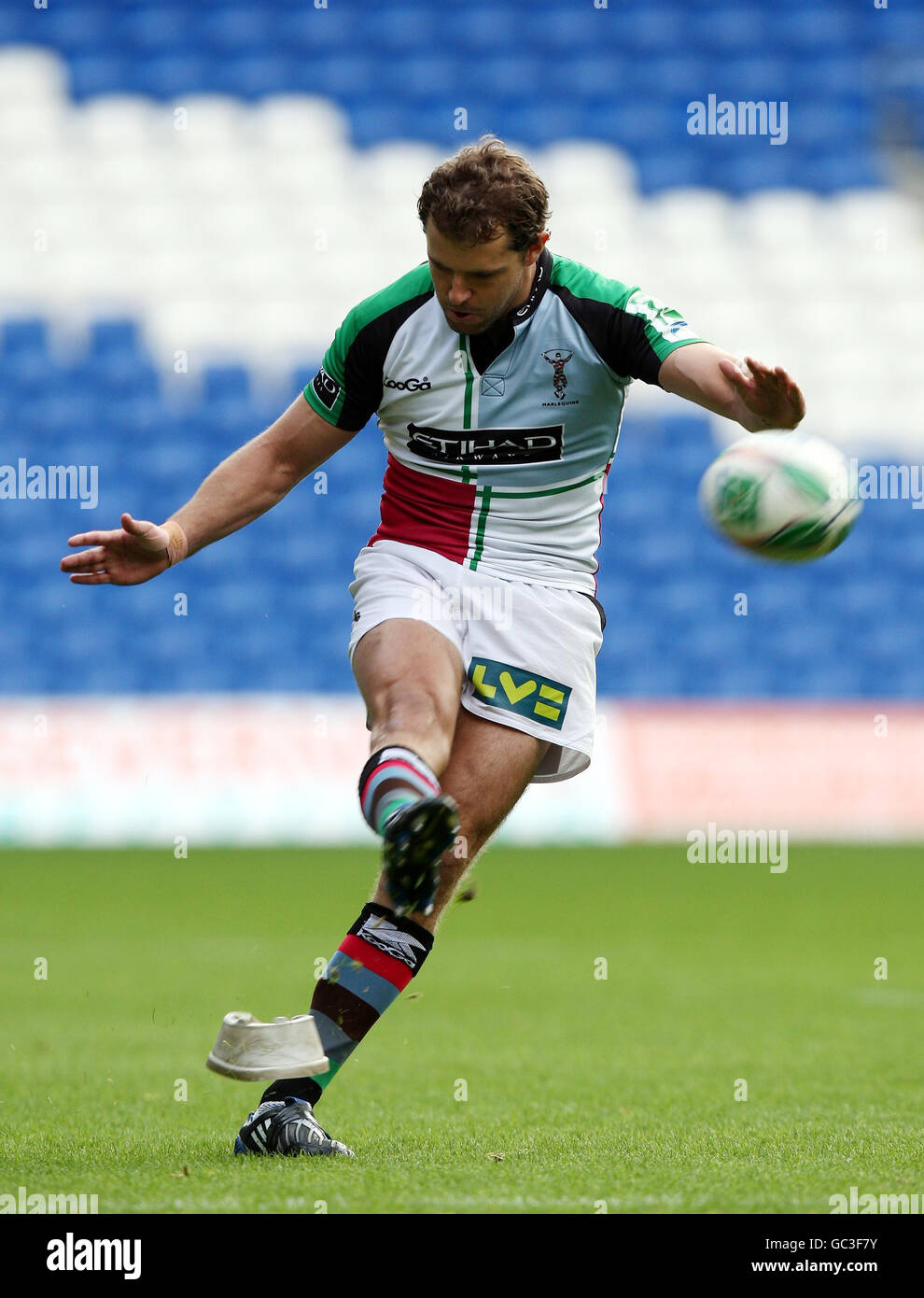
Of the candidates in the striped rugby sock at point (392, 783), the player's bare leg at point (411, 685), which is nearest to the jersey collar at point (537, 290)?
the player's bare leg at point (411, 685)

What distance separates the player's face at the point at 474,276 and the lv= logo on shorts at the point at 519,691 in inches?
33.9

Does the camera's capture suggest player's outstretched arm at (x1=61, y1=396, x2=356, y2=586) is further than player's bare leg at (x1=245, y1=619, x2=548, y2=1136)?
Yes

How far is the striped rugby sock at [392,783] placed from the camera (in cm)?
349

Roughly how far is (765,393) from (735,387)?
0.07m

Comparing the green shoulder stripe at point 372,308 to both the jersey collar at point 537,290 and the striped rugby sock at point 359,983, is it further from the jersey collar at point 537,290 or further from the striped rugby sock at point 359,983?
the striped rugby sock at point 359,983

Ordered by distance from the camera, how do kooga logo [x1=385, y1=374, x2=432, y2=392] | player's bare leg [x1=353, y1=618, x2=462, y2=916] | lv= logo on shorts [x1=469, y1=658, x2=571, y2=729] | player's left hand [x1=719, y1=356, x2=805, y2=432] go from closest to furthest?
1. player's bare leg [x1=353, y1=618, x2=462, y2=916]
2. player's left hand [x1=719, y1=356, x2=805, y2=432]
3. lv= logo on shorts [x1=469, y1=658, x2=571, y2=729]
4. kooga logo [x1=385, y1=374, x2=432, y2=392]

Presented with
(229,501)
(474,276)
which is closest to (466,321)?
(474,276)

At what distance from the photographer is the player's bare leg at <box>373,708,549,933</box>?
4.00 metres

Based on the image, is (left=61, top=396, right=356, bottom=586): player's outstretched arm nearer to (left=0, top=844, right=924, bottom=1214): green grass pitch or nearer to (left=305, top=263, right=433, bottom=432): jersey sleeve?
(left=305, top=263, right=433, bottom=432): jersey sleeve

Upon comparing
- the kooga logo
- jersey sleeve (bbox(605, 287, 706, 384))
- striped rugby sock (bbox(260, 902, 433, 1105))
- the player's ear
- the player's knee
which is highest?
the player's ear

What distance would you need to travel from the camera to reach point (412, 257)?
1606cm

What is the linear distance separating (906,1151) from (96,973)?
4713mm

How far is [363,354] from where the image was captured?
4238 millimetres

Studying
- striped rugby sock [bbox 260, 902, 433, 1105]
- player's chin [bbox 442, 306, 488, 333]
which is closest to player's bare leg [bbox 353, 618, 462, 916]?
striped rugby sock [bbox 260, 902, 433, 1105]
